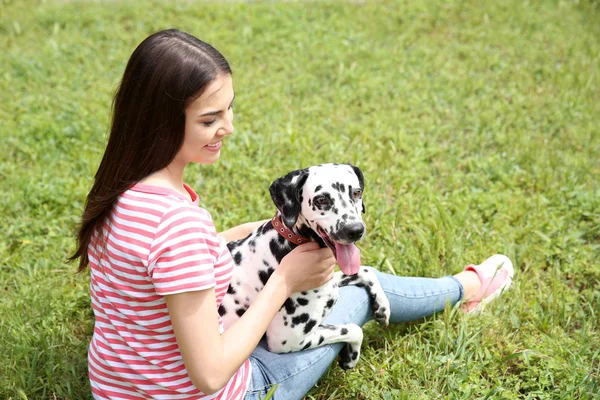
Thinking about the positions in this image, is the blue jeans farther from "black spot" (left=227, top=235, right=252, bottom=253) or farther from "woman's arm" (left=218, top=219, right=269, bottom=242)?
"woman's arm" (left=218, top=219, right=269, bottom=242)

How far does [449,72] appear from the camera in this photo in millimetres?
7109

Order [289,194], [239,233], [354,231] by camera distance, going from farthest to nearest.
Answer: [239,233], [289,194], [354,231]

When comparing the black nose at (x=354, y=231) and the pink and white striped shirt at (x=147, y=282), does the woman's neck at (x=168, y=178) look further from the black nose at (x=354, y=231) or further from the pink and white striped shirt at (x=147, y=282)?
the black nose at (x=354, y=231)

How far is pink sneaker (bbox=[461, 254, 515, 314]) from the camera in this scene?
12.7 feet

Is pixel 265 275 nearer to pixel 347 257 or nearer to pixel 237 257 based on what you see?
pixel 237 257

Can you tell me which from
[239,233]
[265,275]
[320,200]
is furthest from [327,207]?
[239,233]

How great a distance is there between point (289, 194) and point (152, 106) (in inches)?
33.6

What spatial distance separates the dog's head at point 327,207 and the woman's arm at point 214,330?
223 mm

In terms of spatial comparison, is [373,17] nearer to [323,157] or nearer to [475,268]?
[323,157]

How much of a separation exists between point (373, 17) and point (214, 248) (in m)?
6.48

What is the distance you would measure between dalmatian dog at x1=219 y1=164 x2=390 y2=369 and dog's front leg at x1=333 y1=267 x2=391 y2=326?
238 millimetres

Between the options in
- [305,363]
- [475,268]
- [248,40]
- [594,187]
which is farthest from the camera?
[248,40]

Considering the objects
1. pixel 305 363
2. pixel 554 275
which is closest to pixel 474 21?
pixel 554 275

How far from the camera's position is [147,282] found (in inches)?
90.1
